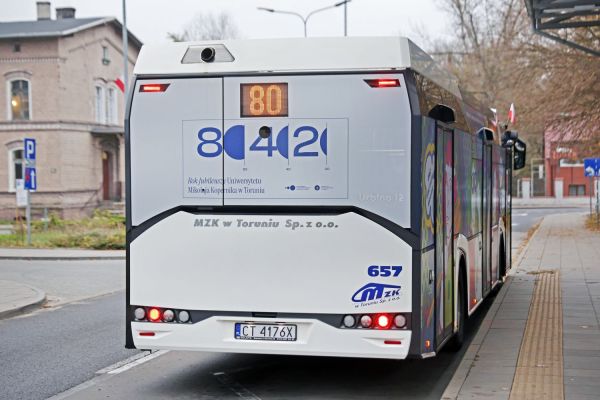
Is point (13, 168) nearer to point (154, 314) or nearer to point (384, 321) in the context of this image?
point (154, 314)

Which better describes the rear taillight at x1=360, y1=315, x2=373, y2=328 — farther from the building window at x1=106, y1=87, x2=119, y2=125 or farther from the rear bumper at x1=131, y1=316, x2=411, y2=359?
the building window at x1=106, y1=87, x2=119, y2=125

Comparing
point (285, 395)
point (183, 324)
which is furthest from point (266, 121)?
point (285, 395)

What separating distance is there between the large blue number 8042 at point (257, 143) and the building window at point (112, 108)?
49.2 meters

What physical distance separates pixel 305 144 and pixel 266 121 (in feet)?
1.23

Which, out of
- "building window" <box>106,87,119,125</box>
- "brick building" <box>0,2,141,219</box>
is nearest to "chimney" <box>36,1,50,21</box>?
"brick building" <box>0,2,141,219</box>

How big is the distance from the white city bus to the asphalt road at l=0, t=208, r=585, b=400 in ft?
2.29

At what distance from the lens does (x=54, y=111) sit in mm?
50812

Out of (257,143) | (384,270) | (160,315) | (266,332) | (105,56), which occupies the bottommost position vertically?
(266,332)

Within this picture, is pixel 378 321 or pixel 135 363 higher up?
pixel 378 321

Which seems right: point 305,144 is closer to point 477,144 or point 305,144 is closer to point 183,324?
point 183,324

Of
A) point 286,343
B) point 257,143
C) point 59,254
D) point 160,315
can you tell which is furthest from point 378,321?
point 59,254

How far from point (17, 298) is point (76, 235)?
52.1 feet

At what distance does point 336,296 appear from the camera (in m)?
7.80

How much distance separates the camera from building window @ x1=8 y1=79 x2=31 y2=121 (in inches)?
2023
